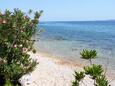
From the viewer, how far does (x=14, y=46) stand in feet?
34.7

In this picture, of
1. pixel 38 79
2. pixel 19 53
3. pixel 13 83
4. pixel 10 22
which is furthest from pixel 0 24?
pixel 38 79

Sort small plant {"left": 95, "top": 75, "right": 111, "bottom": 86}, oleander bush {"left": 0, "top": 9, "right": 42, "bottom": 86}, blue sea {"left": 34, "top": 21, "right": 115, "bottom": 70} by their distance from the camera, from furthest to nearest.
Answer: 1. blue sea {"left": 34, "top": 21, "right": 115, "bottom": 70}
2. oleander bush {"left": 0, "top": 9, "right": 42, "bottom": 86}
3. small plant {"left": 95, "top": 75, "right": 111, "bottom": 86}

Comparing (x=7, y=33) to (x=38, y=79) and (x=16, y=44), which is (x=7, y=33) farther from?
(x=38, y=79)

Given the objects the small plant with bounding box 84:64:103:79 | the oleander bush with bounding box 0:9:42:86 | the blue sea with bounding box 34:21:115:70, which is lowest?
the blue sea with bounding box 34:21:115:70

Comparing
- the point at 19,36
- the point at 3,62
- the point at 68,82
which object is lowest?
the point at 68,82

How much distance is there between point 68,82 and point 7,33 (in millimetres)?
4260

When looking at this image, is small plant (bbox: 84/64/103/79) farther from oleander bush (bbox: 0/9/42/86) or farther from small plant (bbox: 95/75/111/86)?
oleander bush (bbox: 0/9/42/86)

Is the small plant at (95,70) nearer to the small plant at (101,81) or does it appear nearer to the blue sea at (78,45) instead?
the small plant at (101,81)

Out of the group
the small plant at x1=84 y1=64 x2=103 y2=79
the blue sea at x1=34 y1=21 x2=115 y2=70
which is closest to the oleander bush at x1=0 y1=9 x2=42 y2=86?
the blue sea at x1=34 y1=21 x2=115 y2=70

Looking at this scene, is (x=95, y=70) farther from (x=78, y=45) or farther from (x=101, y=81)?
(x=78, y=45)

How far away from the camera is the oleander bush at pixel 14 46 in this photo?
10.5m

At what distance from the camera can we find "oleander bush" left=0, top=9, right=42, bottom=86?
10.5 metres

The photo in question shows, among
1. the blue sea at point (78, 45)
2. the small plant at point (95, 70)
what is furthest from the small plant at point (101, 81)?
the blue sea at point (78, 45)

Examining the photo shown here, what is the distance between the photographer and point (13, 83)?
10781 millimetres
